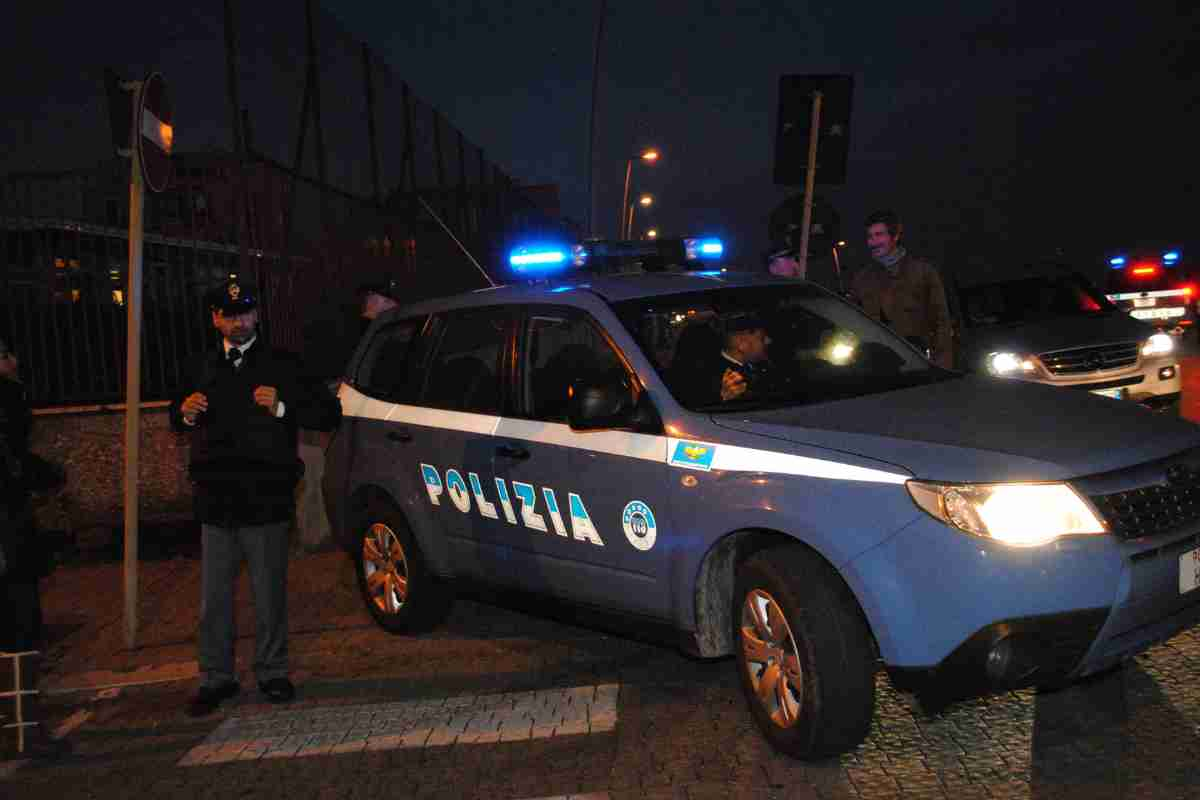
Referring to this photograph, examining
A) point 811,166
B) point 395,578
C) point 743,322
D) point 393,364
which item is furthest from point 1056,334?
point 395,578

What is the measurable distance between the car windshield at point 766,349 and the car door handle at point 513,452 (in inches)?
28.9

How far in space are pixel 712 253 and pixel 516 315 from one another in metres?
4.02

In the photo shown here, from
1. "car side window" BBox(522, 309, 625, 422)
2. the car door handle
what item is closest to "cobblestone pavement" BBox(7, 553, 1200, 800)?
the car door handle

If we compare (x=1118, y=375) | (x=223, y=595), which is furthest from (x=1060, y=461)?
(x=1118, y=375)

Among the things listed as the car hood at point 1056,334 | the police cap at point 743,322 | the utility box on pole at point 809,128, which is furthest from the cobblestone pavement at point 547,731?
the car hood at point 1056,334

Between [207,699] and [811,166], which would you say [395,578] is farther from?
[811,166]

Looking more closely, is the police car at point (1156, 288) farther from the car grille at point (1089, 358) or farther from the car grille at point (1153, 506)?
the car grille at point (1153, 506)

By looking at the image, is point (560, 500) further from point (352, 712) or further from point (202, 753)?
point (202, 753)

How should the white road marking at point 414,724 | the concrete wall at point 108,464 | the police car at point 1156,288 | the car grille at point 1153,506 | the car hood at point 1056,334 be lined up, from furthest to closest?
the police car at point 1156,288
the car hood at point 1056,334
the concrete wall at point 108,464
the white road marking at point 414,724
the car grille at point 1153,506

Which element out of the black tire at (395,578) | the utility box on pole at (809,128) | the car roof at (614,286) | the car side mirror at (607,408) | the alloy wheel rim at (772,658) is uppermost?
the utility box on pole at (809,128)

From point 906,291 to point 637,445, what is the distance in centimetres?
357

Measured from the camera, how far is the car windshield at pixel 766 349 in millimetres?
4789

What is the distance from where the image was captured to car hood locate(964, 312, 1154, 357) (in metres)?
9.88

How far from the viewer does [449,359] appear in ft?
19.7
